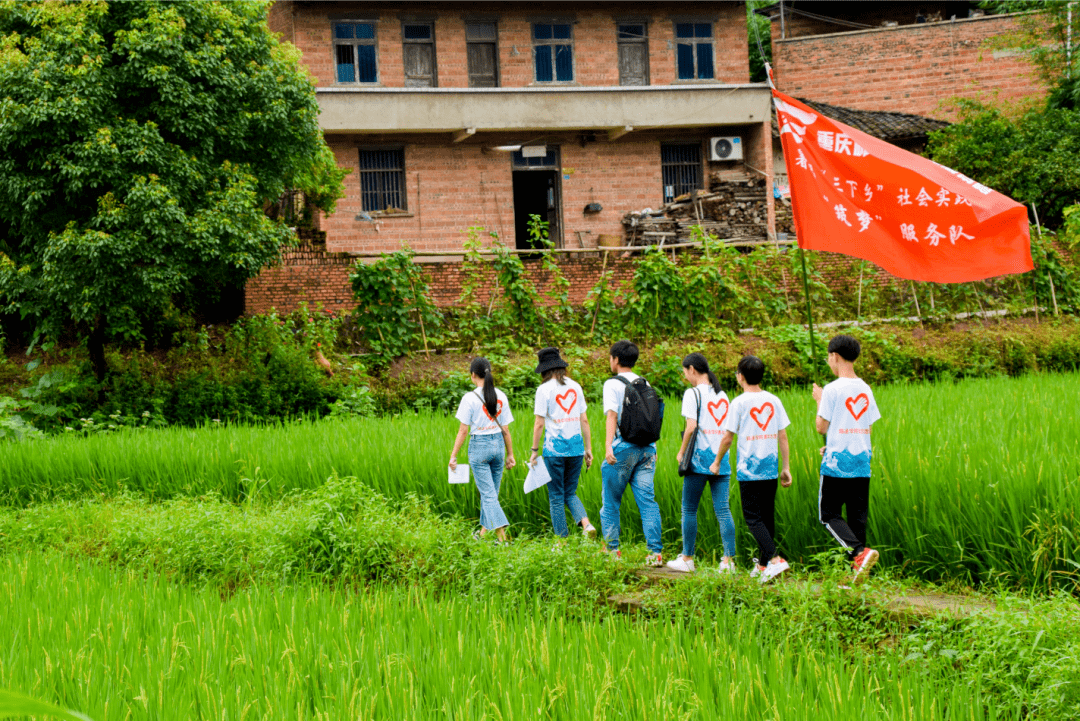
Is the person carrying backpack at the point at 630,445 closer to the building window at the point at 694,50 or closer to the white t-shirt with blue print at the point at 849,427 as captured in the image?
the white t-shirt with blue print at the point at 849,427

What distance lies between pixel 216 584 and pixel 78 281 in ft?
26.9

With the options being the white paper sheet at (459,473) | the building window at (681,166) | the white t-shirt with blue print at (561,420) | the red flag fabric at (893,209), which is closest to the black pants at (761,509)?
the white t-shirt with blue print at (561,420)

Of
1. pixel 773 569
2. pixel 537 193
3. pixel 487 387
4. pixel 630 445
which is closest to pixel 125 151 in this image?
pixel 487 387

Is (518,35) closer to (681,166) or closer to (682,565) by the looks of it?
(681,166)

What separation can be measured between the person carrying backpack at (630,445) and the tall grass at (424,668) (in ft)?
6.61

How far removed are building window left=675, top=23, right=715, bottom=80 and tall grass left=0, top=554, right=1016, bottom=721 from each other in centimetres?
2296

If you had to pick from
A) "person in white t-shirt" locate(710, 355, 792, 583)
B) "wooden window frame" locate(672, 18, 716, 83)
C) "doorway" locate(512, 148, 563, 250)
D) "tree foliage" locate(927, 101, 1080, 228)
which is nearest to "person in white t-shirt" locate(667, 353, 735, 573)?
"person in white t-shirt" locate(710, 355, 792, 583)

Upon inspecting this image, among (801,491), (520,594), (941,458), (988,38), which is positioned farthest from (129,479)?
(988,38)

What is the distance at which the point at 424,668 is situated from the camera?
4410 millimetres

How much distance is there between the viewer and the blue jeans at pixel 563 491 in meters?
8.17

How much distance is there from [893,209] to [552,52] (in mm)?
19642

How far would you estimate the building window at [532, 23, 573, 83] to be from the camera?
25.4m

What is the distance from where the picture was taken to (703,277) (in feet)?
59.8

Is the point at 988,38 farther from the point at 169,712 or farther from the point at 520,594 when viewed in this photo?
the point at 169,712
